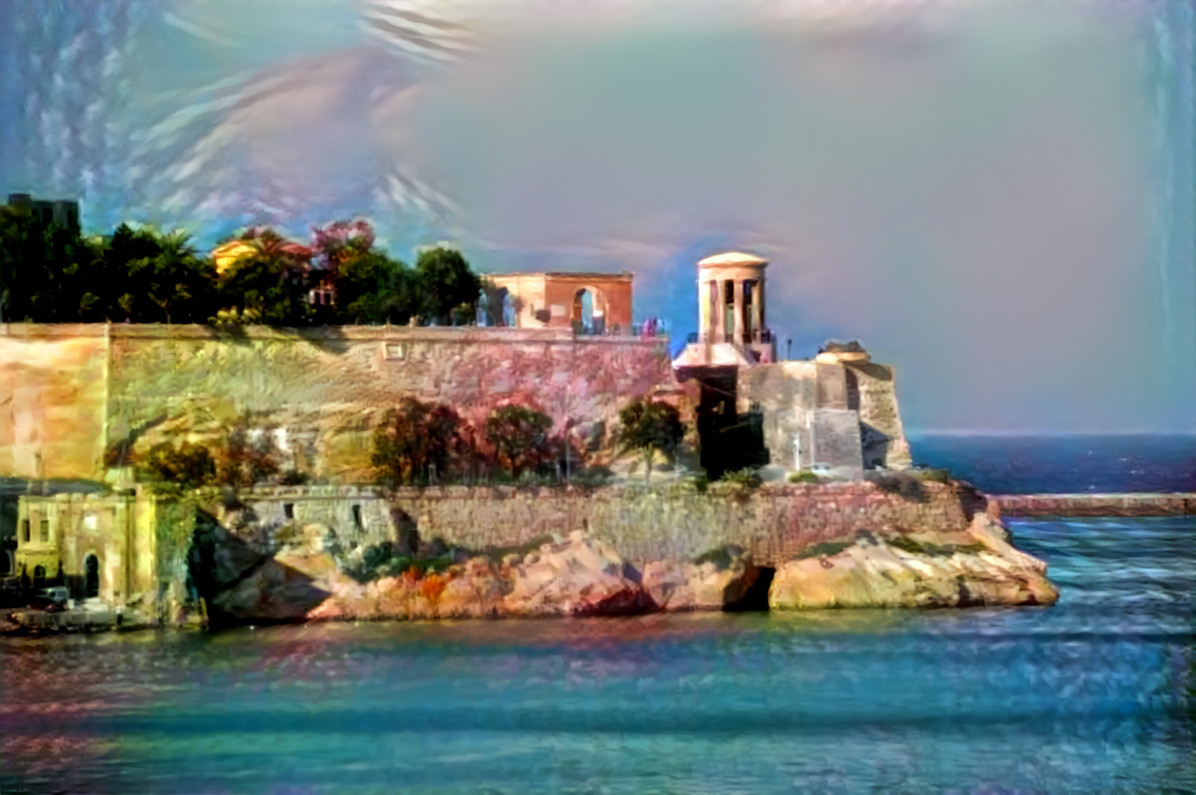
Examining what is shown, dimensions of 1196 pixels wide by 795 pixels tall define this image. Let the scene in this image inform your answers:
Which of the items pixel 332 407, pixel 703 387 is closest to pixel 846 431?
pixel 703 387

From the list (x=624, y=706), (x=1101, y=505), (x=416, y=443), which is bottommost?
(x=624, y=706)

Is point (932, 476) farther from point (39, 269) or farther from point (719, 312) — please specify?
point (39, 269)

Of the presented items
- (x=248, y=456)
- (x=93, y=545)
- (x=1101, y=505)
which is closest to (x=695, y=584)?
(x=248, y=456)

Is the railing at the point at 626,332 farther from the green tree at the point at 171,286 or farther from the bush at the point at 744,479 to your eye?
the green tree at the point at 171,286

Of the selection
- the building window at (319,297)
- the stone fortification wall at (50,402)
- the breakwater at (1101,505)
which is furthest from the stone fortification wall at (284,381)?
the breakwater at (1101,505)

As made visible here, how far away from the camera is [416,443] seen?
40.0 feet

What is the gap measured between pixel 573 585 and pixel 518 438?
1.04 meters

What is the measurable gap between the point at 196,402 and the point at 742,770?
190 inches

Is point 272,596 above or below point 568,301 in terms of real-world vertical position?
below

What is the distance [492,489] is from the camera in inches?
480

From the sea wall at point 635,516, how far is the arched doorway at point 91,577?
0.87m

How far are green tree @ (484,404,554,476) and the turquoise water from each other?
1.22m

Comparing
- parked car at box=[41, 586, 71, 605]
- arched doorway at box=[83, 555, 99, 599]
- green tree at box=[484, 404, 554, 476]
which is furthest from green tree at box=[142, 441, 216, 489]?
green tree at box=[484, 404, 554, 476]

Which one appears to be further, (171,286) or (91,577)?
(171,286)
